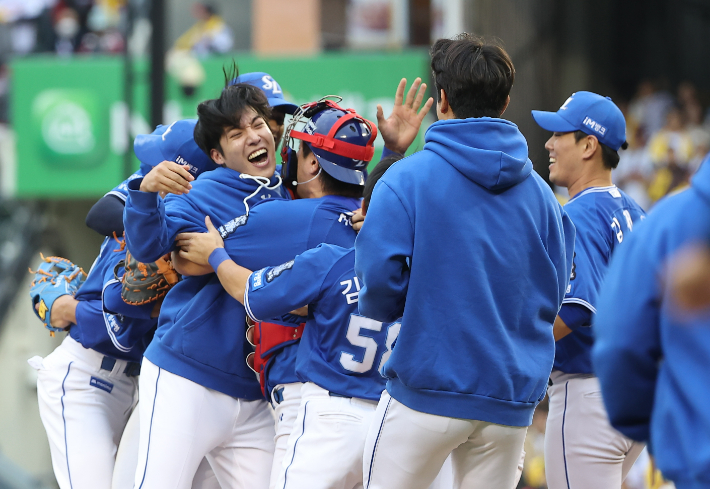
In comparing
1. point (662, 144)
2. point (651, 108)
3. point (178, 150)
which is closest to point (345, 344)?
point (178, 150)

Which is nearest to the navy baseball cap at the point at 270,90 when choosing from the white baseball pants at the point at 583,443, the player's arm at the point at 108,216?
the player's arm at the point at 108,216

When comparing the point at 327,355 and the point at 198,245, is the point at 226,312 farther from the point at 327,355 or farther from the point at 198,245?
the point at 327,355

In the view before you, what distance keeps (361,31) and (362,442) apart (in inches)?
403

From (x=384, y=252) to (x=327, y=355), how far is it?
0.61 metres

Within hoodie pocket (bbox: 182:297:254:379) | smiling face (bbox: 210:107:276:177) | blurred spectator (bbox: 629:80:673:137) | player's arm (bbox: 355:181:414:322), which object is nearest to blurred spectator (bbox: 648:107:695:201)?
blurred spectator (bbox: 629:80:673:137)

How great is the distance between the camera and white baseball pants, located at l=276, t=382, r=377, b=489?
262 cm

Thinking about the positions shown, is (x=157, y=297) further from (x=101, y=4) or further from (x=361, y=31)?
(x=101, y=4)

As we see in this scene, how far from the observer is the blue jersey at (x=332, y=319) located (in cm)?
Answer: 267

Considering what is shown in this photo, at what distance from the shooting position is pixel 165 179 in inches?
108

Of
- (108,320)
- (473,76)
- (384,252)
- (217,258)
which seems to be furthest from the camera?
(108,320)

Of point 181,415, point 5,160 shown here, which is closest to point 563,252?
point 181,415

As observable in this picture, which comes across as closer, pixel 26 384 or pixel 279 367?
pixel 279 367

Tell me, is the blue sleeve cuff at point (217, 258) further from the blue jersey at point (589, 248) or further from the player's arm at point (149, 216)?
the blue jersey at point (589, 248)

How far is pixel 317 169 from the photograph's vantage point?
120 inches
